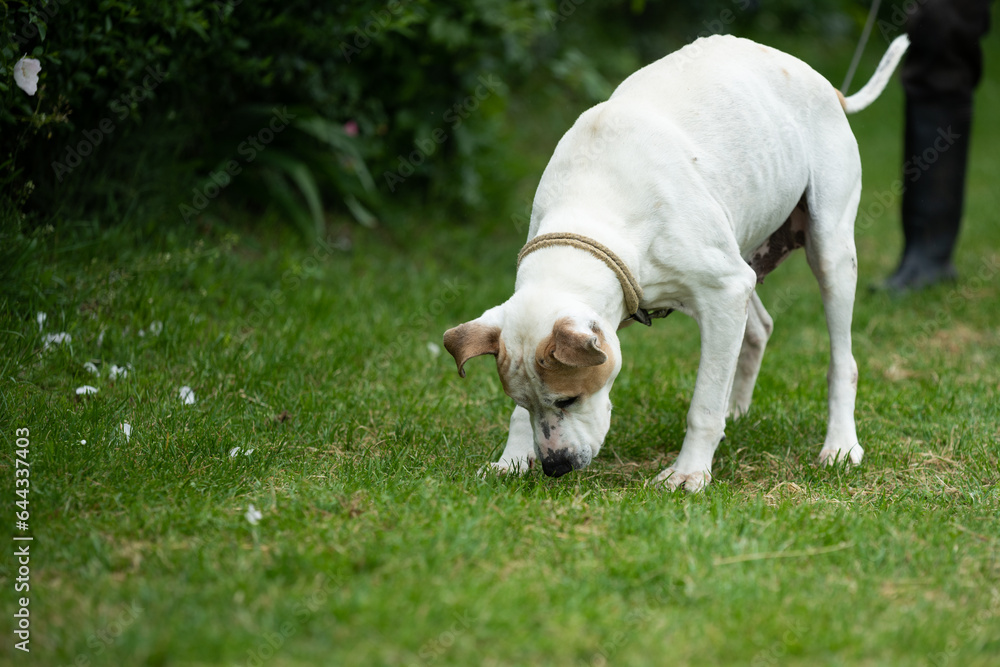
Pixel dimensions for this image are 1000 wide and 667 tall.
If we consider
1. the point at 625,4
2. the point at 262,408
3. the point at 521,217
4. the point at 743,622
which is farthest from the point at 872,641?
the point at 625,4

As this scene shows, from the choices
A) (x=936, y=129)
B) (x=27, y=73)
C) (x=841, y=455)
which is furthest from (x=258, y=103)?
(x=936, y=129)

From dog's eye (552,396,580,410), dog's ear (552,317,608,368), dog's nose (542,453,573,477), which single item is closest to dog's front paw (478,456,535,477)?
dog's nose (542,453,573,477)

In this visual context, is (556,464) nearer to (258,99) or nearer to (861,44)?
(861,44)

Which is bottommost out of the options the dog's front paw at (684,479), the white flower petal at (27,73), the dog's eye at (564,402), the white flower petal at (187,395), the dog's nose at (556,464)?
the dog's front paw at (684,479)

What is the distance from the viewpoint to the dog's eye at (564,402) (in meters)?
3.32

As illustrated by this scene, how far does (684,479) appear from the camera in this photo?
367 centimetres

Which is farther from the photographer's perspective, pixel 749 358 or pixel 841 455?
pixel 749 358

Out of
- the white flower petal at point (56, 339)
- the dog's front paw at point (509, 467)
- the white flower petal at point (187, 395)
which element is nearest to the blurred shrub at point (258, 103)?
the white flower petal at point (56, 339)

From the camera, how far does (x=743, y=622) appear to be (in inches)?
Answer: 99.3

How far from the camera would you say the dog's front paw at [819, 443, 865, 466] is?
12.9 ft

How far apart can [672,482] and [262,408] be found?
1803 millimetres

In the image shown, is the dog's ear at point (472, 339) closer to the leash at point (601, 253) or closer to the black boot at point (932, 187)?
the leash at point (601, 253)

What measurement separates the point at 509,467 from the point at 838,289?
1710mm

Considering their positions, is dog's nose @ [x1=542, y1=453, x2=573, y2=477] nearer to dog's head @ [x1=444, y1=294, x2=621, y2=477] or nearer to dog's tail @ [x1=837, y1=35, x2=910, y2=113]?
dog's head @ [x1=444, y1=294, x2=621, y2=477]
